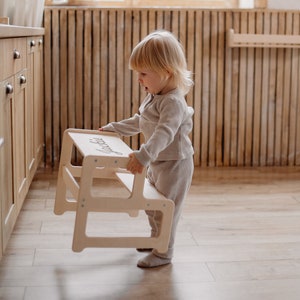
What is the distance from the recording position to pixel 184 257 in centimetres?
264

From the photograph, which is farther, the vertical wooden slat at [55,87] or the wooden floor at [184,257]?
the vertical wooden slat at [55,87]

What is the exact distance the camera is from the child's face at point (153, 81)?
8.03 ft

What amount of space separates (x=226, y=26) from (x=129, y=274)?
260 cm

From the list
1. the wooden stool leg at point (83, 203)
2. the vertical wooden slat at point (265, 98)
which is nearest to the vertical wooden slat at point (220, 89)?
the vertical wooden slat at point (265, 98)

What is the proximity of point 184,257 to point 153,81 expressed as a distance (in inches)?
30.1

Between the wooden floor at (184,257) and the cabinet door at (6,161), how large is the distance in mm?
184

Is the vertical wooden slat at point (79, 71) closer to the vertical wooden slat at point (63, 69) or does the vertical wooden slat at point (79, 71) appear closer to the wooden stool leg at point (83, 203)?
the vertical wooden slat at point (63, 69)

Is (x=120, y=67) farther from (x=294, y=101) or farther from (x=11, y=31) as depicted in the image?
(x=11, y=31)

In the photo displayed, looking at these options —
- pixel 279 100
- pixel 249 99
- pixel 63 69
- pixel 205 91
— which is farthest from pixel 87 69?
pixel 279 100

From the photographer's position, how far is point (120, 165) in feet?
7.38

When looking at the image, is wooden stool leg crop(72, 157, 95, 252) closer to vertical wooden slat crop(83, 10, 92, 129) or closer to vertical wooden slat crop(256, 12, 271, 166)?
vertical wooden slat crop(83, 10, 92, 129)

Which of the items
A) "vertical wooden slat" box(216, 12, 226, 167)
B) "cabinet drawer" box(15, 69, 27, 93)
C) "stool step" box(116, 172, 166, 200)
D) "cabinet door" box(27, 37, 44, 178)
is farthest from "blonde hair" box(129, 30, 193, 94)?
"vertical wooden slat" box(216, 12, 226, 167)

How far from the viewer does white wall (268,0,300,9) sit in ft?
15.3

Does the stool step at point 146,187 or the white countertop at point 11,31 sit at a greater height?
the white countertop at point 11,31
